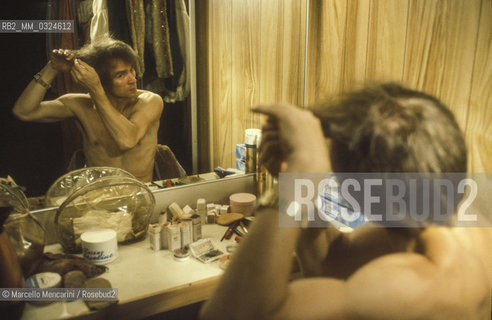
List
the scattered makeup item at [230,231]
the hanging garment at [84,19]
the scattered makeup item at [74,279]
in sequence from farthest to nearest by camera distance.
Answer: the scattered makeup item at [230,231], the hanging garment at [84,19], the scattered makeup item at [74,279]

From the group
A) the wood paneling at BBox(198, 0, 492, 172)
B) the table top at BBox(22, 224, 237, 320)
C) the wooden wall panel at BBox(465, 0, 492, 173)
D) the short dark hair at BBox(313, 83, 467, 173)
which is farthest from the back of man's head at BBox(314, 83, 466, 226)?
the table top at BBox(22, 224, 237, 320)

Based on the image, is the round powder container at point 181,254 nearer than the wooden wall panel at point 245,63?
Yes

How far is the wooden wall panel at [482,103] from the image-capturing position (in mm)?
879

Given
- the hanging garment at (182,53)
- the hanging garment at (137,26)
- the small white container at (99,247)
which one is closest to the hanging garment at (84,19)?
the hanging garment at (137,26)

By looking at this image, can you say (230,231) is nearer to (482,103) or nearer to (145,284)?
(145,284)

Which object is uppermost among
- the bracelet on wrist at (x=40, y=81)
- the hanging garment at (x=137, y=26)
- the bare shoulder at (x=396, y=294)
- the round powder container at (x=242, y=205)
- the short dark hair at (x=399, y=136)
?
the hanging garment at (x=137, y=26)

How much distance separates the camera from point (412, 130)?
21.9 inches

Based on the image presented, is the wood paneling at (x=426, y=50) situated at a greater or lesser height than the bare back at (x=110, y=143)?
greater

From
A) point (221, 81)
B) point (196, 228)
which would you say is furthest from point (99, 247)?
point (221, 81)

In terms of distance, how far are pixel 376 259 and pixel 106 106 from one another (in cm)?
100

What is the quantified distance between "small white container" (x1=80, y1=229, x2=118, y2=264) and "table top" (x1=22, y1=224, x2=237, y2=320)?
0.03 metres

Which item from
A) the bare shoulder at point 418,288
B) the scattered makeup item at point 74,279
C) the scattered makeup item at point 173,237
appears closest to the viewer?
the bare shoulder at point 418,288

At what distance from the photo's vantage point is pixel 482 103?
91 centimetres

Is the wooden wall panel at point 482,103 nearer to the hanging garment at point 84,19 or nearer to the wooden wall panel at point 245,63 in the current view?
the wooden wall panel at point 245,63
